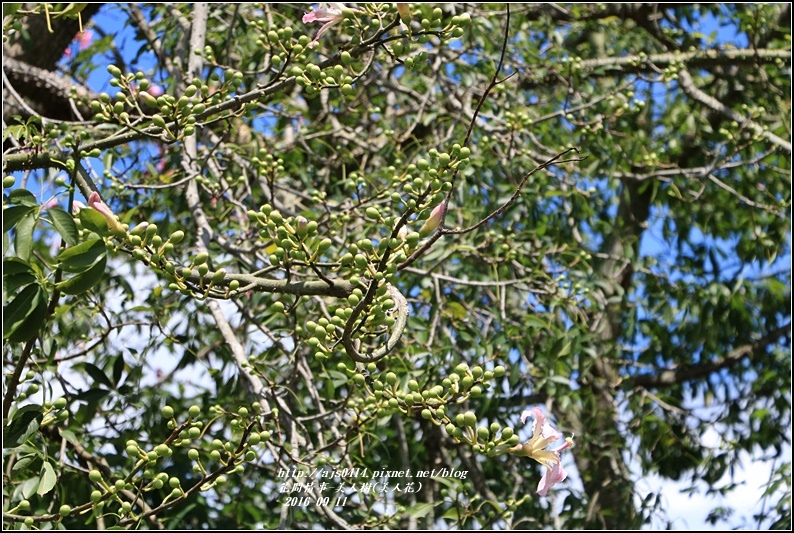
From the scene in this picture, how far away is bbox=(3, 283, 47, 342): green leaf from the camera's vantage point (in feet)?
3.48

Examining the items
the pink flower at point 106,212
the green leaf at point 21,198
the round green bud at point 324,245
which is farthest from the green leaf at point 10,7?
the round green bud at point 324,245

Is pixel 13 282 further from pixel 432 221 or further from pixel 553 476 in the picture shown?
pixel 553 476

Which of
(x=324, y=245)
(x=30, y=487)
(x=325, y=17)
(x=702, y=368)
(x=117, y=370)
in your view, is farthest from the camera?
(x=702, y=368)

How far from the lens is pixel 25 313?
1.07 metres

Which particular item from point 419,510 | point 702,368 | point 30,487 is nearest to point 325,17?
point 30,487

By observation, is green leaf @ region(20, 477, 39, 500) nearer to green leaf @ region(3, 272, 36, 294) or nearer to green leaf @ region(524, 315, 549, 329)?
green leaf @ region(3, 272, 36, 294)

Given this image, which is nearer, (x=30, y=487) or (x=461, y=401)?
(x=461, y=401)

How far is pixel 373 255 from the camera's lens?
39.9 inches

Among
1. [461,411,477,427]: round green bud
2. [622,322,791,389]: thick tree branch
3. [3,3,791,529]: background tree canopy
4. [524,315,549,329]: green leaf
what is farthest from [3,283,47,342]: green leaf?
[622,322,791,389]: thick tree branch

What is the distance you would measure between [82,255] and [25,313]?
0.13 m

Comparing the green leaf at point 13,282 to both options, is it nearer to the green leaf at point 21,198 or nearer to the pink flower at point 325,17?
the green leaf at point 21,198

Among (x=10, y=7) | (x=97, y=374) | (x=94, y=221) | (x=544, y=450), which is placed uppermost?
(x=10, y=7)

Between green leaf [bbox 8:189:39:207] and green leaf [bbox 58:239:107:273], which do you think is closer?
green leaf [bbox 58:239:107:273]

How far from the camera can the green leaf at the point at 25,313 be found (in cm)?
106
